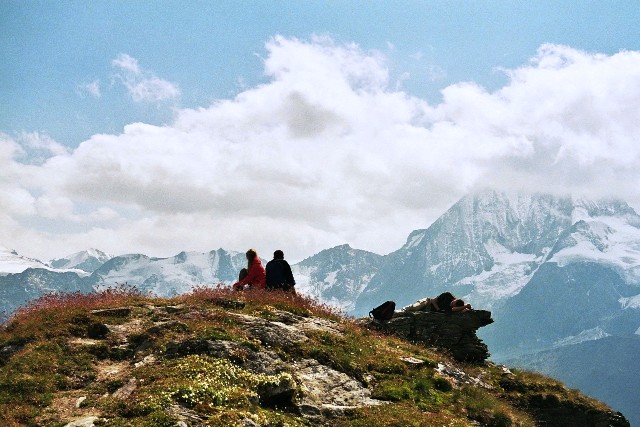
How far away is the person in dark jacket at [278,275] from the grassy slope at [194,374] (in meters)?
1.29

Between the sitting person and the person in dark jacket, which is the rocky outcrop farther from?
the person in dark jacket

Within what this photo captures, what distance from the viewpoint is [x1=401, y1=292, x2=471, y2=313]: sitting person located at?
29.5m

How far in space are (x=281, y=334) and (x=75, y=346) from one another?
716cm

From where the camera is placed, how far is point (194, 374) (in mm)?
16219

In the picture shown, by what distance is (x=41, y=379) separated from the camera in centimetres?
1609

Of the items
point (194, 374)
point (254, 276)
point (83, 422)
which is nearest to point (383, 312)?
point (254, 276)

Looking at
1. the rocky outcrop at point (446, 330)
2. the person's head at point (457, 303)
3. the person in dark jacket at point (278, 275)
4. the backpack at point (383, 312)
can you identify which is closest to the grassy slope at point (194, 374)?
the person in dark jacket at point (278, 275)

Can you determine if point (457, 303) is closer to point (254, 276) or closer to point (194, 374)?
point (254, 276)

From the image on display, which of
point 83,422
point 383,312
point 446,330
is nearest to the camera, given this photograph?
point 83,422

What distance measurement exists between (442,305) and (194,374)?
1730 centimetres

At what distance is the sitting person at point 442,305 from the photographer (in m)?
29.5

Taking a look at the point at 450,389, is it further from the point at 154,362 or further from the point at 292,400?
the point at 154,362

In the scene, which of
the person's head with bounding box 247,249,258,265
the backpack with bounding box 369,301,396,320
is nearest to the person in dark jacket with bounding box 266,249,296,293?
the person's head with bounding box 247,249,258,265

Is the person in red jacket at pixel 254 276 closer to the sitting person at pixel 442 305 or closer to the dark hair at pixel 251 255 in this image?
the dark hair at pixel 251 255
